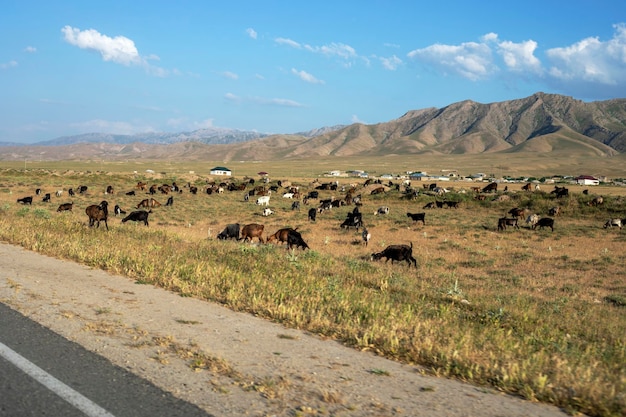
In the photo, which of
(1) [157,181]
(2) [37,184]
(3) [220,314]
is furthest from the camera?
(1) [157,181]

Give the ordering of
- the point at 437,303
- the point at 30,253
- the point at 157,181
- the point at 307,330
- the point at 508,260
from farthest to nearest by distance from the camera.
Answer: the point at 157,181 < the point at 508,260 < the point at 30,253 < the point at 437,303 < the point at 307,330

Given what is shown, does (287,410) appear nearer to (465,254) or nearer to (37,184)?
(465,254)

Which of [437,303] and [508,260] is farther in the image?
[508,260]

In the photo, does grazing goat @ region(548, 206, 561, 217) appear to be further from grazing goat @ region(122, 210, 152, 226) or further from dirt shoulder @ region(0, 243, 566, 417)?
dirt shoulder @ region(0, 243, 566, 417)

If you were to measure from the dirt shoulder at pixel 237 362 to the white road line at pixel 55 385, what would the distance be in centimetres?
70

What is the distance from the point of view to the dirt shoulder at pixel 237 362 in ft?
15.8

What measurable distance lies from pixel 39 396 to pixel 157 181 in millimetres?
70267

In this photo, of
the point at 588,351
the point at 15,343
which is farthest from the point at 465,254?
the point at 15,343

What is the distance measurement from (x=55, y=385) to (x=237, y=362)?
6.20ft

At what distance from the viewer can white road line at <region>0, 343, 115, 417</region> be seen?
4.45m

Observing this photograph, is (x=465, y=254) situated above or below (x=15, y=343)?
Answer: below

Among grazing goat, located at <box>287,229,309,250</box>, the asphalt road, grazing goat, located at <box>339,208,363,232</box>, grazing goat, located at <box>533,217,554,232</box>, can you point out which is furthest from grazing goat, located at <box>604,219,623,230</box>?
the asphalt road

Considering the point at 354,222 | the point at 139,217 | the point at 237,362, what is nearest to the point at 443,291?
the point at 237,362

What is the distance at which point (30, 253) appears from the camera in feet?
43.7
